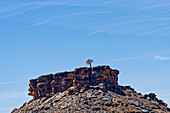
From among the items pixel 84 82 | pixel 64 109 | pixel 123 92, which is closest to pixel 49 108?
pixel 64 109

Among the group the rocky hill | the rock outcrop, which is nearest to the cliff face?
the rocky hill

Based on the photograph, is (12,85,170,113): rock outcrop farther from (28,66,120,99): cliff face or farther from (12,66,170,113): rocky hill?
(28,66,120,99): cliff face

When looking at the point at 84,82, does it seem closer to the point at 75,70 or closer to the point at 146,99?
the point at 75,70

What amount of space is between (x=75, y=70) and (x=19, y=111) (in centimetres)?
2398

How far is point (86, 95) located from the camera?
136 meters

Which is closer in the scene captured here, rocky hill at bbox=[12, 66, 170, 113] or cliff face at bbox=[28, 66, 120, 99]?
rocky hill at bbox=[12, 66, 170, 113]

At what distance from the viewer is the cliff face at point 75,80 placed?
14562 centimetres

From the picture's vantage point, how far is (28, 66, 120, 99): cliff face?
146 m

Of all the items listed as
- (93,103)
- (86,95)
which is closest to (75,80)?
(86,95)

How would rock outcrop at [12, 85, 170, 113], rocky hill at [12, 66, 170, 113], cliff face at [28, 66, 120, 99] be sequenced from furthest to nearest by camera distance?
cliff face at [28, 66, 120, 99] → rocky hill at [12, 66, 170, 113] → rock outcrop at [12, 85, 170, 113]

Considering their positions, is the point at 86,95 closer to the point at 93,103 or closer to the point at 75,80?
the point at 93,103

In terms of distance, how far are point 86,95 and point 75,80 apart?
12.3 meters

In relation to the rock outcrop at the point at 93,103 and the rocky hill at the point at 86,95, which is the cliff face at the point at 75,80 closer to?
the rocky hill at the point at 86,95

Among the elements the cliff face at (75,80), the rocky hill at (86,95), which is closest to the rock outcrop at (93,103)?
the rocky hill at (86,95)
